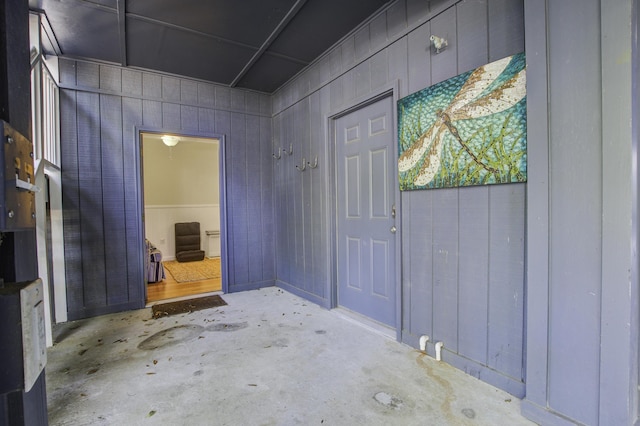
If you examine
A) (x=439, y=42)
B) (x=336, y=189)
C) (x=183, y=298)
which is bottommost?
(x=183, y=298)

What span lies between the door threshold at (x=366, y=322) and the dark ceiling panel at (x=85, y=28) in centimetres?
339

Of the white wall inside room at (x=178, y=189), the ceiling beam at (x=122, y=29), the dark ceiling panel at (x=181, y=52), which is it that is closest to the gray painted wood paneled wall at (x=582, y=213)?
the dark ceiling panel at (x=181, y=52)

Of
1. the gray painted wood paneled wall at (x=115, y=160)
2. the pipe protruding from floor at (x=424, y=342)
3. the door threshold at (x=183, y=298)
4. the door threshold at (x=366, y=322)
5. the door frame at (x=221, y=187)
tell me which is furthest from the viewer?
the door threshold at (x=183, y=298)

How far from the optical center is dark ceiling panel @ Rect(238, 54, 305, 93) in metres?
3.49

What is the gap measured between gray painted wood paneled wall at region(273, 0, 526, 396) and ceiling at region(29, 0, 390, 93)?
1.11ft

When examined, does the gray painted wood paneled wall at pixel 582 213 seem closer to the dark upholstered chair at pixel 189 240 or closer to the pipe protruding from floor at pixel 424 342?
the pipe protruding from floor at pixel 424 342

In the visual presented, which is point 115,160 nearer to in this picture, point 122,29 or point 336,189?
point 122,29

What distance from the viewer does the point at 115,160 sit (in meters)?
3.49

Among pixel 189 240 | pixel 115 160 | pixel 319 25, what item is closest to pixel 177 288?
pixel 115 160

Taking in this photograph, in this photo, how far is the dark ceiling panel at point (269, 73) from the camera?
11.4 feet

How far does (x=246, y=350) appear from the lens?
2.46 metres

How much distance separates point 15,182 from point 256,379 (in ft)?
6.26

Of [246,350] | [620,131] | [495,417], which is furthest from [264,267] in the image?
[620,131]

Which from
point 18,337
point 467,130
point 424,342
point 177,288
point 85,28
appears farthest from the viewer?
point 177,288
